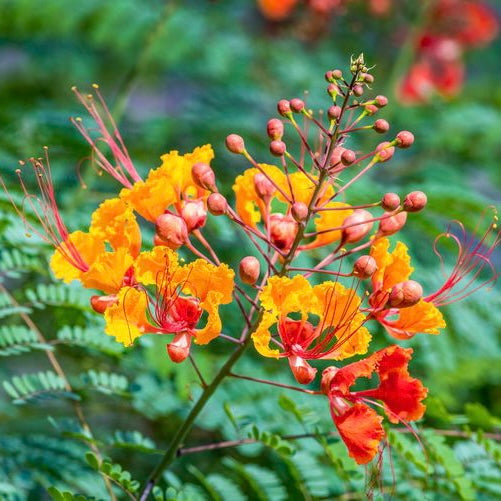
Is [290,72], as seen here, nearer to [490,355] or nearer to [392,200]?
[490,355]

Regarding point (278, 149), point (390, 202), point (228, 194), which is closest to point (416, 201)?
point (390, 202)

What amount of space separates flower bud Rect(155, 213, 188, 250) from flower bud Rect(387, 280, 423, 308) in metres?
0.38

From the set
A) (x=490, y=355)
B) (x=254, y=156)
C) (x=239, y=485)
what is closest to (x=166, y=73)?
(x=254, y=156)

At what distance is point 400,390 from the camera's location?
59.4 inches

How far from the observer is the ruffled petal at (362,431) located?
145 cm

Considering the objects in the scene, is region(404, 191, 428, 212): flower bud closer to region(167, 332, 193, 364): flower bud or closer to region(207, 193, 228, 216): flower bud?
region(207, 193, 228, 216): flower bud

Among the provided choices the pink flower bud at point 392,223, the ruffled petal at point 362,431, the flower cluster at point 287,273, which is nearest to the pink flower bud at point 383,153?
the flower cluster at point 287,273

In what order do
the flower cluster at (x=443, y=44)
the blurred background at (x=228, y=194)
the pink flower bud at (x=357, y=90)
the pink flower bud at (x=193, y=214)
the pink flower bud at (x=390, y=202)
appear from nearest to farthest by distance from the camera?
the pink flower bud at (x=357, y=90) < the pink flower bud at (x=390, y=202) < the pink flower bud at (x=193, y=214) < the blurred background at (x=228, y=194) < the flower cluster at (x=443, y=44)

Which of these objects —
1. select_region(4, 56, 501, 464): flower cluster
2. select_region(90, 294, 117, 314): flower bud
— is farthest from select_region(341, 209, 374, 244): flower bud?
select_region(90, 294, 117, 314): flower bud

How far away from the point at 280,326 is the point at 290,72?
10.4 ft

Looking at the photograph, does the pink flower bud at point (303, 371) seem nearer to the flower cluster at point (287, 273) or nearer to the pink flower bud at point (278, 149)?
the flower cluster at point (287, 273)

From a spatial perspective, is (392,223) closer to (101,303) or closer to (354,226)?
(354,226)

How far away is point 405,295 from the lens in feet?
4.92

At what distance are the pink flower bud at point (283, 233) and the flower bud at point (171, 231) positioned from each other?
17cm
